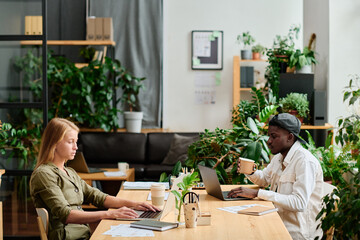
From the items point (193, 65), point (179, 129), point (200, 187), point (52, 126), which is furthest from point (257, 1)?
point (52, 126)

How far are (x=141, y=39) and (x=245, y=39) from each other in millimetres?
1513

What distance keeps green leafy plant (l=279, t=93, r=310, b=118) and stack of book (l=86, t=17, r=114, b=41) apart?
9.90 ft

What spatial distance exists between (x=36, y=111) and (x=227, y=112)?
3677 millimetres

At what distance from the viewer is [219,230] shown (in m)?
2.60

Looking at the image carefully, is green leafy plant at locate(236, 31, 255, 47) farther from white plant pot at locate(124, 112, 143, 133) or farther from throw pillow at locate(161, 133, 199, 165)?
white plant pot at locate(124, 112, 143, 133)

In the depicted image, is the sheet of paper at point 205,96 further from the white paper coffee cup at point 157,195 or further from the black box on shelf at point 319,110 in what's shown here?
the white paper coffee cup at point 157,195

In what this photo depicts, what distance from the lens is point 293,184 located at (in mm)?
3271

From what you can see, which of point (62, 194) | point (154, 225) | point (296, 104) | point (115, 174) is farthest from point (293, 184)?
point (115, 174)

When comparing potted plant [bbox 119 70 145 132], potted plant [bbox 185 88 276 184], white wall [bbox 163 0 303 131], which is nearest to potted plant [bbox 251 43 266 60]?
white wall [bbox 163 0 303 131]

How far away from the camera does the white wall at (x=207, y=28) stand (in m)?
8.20

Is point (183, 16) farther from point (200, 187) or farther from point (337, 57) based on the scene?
point (200, 187)

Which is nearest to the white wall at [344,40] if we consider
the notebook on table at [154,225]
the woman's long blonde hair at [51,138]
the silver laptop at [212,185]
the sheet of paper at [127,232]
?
the silver laptop at [212,185]

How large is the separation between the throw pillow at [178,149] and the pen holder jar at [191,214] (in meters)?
4.68

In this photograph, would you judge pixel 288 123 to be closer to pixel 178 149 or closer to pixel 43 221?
pixel 43 221
